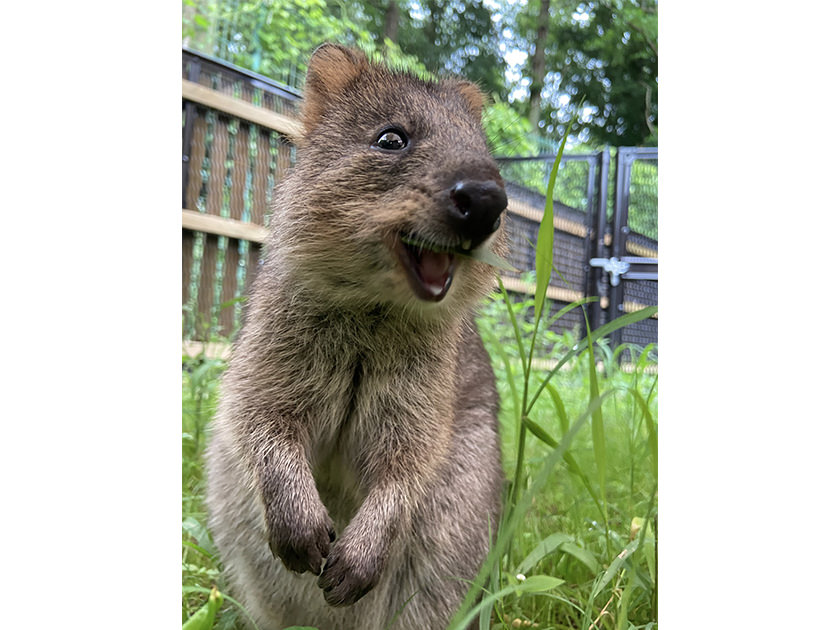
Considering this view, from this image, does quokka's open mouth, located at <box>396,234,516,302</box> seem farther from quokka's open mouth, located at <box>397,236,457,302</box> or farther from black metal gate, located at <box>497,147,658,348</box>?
black metal gate, located at <box>497,147,658,348</box>

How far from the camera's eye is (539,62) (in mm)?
2629

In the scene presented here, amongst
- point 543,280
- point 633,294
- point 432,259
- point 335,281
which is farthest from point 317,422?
point 633,294

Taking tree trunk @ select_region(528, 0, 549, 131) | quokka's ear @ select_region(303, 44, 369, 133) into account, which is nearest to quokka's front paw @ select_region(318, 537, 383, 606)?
quokka's ear @ select_region(303, 44, 369, 133)

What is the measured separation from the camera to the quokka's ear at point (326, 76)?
221cm

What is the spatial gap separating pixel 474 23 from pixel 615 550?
1938 mm

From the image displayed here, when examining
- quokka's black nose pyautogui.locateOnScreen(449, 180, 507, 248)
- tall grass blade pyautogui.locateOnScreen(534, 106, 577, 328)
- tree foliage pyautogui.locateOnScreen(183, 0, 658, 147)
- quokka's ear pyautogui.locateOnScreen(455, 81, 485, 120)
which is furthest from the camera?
tree foliage pyautogui.locateOnScreen(183, 0, 658, 147)

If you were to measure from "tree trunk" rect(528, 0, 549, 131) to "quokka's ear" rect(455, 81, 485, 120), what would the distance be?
253mm

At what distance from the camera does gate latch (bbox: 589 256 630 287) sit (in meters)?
2.66

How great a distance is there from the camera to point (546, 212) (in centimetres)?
181

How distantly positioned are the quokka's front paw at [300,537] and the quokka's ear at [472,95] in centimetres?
141

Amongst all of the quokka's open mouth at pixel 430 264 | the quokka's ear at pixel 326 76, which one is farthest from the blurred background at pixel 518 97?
the quokka's open mouth at pixel 430 264

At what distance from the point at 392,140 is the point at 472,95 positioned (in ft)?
2.21

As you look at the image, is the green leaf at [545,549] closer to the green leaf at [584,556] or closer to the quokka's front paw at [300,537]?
the green leaf at [584,556]

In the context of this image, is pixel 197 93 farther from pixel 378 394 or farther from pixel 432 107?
pixel 378 394
